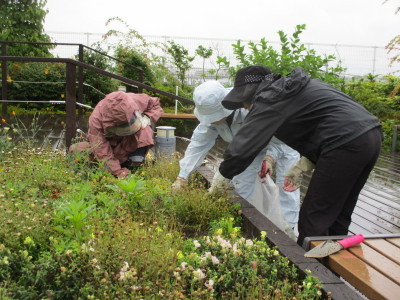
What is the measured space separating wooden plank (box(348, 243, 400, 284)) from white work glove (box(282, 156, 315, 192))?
0.76 m

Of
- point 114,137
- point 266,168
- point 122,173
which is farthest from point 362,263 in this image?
point 114,137

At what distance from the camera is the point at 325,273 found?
2.06m

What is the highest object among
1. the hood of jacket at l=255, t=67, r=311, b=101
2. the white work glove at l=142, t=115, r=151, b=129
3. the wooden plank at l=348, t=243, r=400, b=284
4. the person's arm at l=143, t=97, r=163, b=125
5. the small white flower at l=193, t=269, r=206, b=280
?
the hood of jacket at l=255, t=67, r=311, b=101

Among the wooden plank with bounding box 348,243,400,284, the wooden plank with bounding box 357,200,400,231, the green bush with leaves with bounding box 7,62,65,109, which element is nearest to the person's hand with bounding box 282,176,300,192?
the wooden plank with bounding box 348,243,400,284

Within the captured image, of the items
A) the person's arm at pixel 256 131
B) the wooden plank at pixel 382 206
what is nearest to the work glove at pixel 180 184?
the person's arm at pixel 256 131

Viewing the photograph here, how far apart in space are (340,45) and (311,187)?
1593 cm

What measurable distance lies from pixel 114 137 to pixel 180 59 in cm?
814

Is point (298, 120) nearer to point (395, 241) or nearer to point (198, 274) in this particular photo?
point (395, 241)

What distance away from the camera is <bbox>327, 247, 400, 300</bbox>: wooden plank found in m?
1.81

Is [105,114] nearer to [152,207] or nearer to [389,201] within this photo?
[152,207]

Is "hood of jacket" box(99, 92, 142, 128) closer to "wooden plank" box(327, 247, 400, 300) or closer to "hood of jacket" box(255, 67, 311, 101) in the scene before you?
"hood of jacket" box(255, 67, 311, 101)

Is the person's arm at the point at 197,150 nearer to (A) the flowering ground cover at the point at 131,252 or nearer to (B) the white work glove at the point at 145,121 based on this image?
(A) the flowering ground cover at the point at 131,252

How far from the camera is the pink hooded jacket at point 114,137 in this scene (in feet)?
12.6

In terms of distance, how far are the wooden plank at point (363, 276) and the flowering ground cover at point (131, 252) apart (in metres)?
0.16
